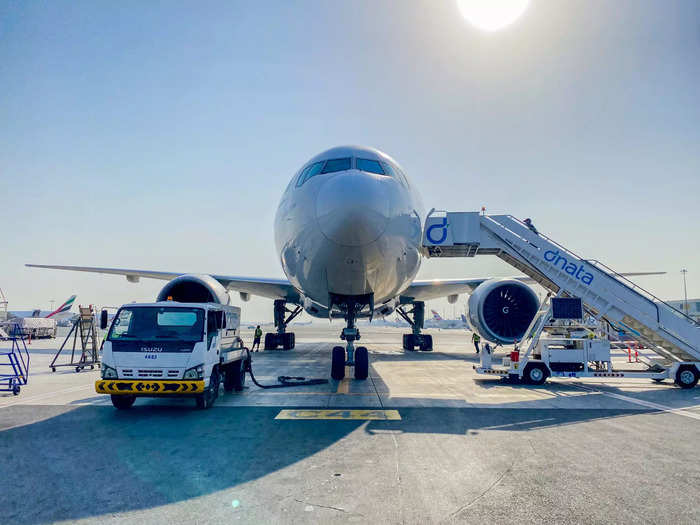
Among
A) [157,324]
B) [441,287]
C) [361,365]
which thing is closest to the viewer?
[157,324]

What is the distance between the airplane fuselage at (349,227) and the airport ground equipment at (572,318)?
307 centimetres

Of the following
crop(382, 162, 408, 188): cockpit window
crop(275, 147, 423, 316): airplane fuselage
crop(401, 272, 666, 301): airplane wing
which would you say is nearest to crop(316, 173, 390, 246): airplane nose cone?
crop(275, 147, 423, 316): airplane fuselage

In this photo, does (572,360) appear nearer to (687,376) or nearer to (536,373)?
(536,373)

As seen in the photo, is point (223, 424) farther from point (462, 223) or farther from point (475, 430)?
point (462, 223)

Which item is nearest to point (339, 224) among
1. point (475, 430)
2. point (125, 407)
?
point (475, 430)

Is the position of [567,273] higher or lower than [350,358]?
higher

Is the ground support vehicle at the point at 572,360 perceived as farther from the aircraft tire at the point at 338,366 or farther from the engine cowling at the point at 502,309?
the aircraft tire at the point at 338,366

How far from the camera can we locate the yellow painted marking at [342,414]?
6879 millimetres

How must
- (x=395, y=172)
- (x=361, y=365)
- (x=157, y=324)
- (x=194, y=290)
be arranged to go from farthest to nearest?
(x=194, y=290) < (x=361, y=365) < (x=395, y=172) < (x=157, y=324)

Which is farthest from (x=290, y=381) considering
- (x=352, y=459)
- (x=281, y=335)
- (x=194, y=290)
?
(x=281, y=335)

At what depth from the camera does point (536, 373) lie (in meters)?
10.9

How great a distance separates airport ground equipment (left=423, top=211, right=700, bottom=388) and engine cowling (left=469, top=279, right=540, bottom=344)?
3.71 ft

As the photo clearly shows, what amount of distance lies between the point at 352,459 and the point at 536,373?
7.68 m

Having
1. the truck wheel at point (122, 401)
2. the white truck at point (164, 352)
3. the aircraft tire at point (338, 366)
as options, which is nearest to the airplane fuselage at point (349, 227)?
the aircraft tire at point (338, 366)
